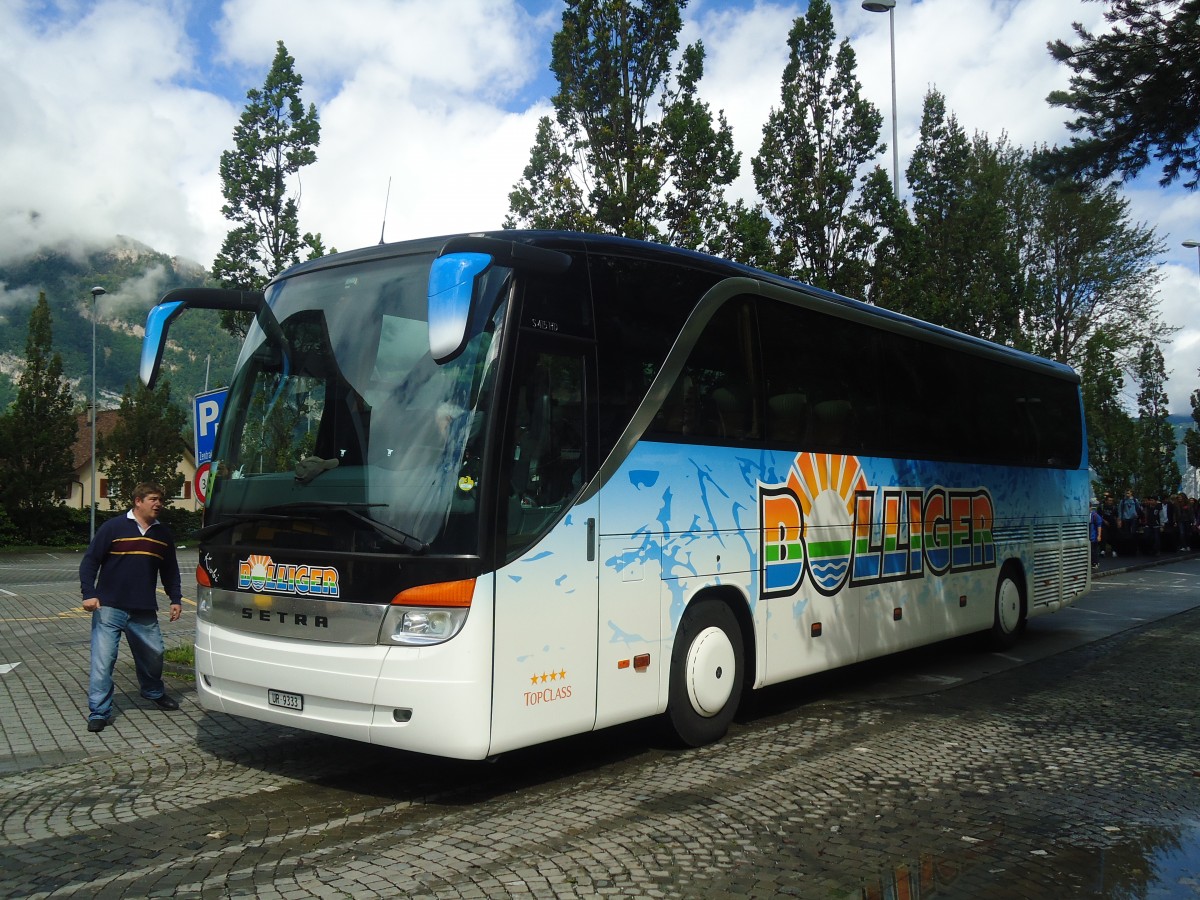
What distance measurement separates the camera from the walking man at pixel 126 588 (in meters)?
8.20

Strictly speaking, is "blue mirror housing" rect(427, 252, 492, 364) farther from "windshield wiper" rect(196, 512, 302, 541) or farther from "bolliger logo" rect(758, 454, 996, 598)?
"bolliger logo" rect(758, 454, 996, 598)

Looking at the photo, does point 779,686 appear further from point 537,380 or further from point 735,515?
point 537,380

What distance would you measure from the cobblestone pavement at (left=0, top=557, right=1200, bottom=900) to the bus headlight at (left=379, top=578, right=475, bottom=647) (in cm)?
101

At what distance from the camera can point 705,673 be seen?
754cm

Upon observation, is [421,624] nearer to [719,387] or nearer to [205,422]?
[719,387]

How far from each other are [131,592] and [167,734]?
1200 millimetres

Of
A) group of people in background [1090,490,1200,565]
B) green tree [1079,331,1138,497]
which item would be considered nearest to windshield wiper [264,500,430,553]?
group of people in background [1090,490,1200,565]

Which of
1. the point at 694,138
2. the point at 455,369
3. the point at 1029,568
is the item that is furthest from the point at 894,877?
the point at 694,138

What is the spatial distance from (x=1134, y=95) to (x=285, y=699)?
9.85m

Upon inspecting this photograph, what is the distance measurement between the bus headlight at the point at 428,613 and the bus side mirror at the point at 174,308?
7.39 ft

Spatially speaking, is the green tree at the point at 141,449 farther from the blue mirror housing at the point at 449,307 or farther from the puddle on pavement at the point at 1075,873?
the puddle on pavement at the point at 1075,873

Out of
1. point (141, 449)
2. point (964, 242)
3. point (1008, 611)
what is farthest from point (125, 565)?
point (141, 449)

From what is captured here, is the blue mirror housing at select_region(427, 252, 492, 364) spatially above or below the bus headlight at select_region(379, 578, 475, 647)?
above

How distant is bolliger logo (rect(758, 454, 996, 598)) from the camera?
8492 mm
